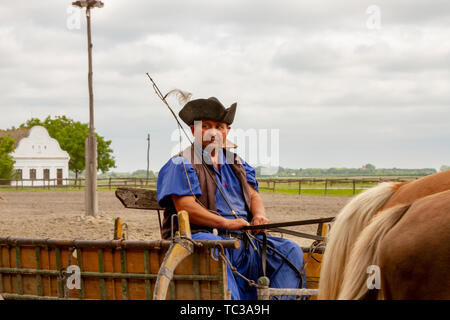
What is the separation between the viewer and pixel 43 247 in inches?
142

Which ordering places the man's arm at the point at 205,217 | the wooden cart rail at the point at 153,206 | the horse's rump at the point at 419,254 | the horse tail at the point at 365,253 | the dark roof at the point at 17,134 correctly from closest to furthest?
the horse's rump at the point at 419,254 → the horse tail at the point at 365,253 → the man's arm at the point at 205,217 → the wooden cart rail at the point at 153,206 → the dark roof at the point at 17,134

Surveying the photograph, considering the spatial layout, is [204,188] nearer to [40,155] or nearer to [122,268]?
[122,268]

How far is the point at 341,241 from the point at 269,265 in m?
1.60

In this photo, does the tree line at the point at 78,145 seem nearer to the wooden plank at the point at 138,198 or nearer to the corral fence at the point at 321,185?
the corral fence at the point at 321,185

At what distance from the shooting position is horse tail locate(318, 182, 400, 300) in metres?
1.92

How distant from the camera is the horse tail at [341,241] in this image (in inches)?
75.6

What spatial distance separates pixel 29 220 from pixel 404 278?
49.9 feet

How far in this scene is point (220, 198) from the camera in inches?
141

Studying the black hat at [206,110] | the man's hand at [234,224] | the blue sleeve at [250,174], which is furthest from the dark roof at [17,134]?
the man's hand at [234,224]

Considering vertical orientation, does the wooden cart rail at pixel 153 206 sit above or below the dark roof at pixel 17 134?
below

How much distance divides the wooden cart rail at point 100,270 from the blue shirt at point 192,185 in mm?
377

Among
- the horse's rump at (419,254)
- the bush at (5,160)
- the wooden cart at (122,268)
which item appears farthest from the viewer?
the bush at (5,160)
